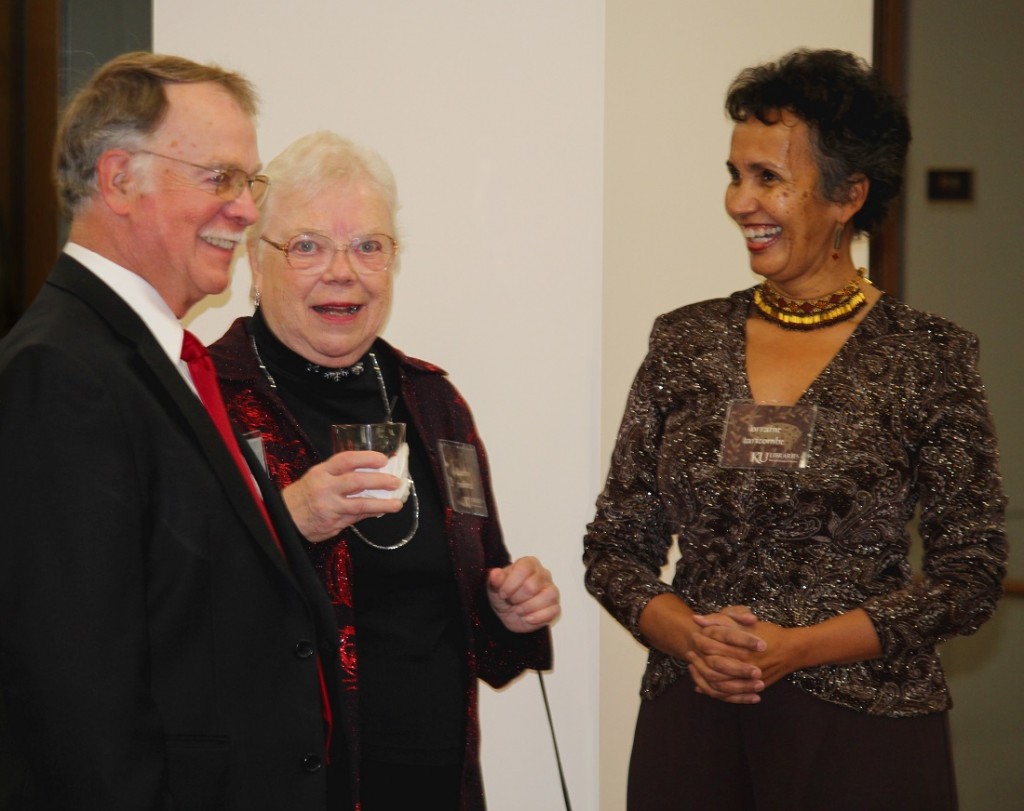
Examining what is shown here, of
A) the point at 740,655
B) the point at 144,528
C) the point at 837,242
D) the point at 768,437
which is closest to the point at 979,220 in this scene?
the point at 837,242

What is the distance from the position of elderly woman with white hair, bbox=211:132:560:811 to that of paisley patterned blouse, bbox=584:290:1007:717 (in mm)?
272

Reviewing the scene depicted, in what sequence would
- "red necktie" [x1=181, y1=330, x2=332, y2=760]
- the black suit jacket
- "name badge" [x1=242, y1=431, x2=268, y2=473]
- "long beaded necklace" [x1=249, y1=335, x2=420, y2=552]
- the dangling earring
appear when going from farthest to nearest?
the dangling earring
"long beaded necklace" [x1=249, y1=335, x2=420, y2=552]
"name badge" [x1=242, y1=431, x2=268, y2=473]
"red necktie" [x1=181, y1=330, x2=332, y2=760]
the black suit jacket

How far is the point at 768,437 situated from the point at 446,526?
24.0 inches

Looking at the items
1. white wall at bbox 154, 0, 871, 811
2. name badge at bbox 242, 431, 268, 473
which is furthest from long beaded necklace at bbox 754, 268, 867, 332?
name badge at bbox 242, 431, 268, 473

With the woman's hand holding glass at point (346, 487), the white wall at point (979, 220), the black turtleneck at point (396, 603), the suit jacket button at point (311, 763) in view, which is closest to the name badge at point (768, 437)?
the black turtleneck at point (396, 603)

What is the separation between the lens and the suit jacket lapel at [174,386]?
4.74 feet

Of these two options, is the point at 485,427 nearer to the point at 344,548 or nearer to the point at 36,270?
the point at 344,548

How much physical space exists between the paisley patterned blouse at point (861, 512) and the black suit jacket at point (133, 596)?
0.79 meters

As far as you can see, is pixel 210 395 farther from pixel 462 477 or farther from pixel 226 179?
pixel 462 477

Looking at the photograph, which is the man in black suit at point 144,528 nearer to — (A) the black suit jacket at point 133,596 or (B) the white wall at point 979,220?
(A) the black suit jacket at point 133,596

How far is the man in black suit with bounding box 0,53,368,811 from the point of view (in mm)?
1271

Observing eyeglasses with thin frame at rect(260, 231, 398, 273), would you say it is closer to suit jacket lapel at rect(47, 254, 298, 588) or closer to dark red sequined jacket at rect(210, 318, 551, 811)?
dark red sequined jacket at rect(210, 318, 551, 811)

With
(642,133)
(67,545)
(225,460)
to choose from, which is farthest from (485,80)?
(67,545)

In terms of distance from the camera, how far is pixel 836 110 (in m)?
2.20
